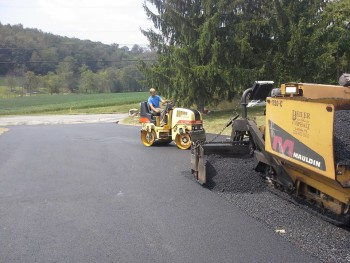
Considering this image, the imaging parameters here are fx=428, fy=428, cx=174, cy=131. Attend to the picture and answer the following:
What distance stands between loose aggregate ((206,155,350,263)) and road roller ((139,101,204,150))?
3902mm

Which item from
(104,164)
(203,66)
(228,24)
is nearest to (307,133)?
(104,164)

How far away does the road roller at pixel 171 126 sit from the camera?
11992 mm

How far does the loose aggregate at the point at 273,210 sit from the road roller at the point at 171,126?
3902 mm

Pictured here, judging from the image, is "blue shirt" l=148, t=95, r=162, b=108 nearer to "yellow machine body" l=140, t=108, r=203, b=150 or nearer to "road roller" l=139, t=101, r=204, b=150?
"road roller" l=139, t=101, r=204, b=150

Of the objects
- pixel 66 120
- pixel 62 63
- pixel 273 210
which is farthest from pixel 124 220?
pixel 62 63

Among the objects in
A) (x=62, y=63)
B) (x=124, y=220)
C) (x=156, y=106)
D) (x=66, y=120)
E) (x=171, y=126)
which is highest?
(x=62, y=63)

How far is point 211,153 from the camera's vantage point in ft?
27.0

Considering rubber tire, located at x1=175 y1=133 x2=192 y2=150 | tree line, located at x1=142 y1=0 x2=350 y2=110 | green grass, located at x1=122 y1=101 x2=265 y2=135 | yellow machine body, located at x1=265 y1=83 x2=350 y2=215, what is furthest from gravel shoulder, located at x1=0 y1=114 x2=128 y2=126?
yellow machine body, located at x1=265 y1=83 x2=350 y2=215

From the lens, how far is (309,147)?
4848 mm

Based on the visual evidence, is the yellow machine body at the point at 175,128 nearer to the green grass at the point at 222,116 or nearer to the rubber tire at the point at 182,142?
the rubber tire at the point at 182,142

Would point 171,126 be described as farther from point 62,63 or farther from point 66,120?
point 62,63

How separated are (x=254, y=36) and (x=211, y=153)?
15530 mm

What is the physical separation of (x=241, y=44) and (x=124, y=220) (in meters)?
16.5

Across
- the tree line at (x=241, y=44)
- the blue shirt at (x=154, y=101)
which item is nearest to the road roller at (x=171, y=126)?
the blue shirt at (x=154, y=101)
